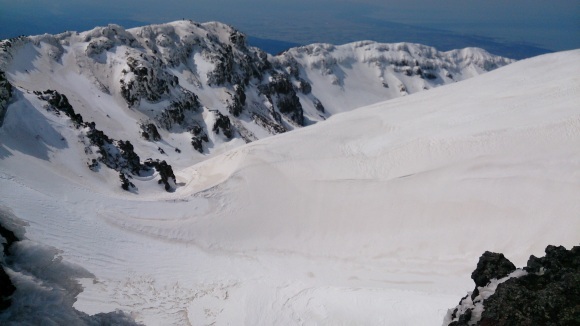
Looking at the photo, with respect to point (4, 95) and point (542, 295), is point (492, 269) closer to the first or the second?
point (542, 295)

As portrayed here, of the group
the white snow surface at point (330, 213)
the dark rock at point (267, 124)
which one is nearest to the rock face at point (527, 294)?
the white snow surface at point (330, 213)

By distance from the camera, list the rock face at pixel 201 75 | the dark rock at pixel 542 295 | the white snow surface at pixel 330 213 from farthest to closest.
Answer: the rock face at pixel 201 75 → the white snow surface at pixel 330 213 → the dark rock at pixel 542 295

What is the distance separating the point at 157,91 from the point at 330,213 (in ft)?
192

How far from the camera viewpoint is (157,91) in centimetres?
7800

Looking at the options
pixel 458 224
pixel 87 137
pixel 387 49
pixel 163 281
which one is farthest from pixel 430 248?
pixel 387 49

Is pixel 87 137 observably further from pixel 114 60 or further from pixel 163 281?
pixel 114 60

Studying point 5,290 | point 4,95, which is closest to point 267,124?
point 4,95

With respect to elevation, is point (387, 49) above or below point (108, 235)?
above

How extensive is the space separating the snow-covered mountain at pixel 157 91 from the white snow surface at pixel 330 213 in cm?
710

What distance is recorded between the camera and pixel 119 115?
7150cm

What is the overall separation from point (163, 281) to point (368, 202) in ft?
44.5

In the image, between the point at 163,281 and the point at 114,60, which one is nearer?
the point at 163,281

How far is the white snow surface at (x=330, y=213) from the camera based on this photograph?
19859 millimetres

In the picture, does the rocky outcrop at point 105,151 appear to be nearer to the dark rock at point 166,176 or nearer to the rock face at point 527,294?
the dark rock at point 166,176
